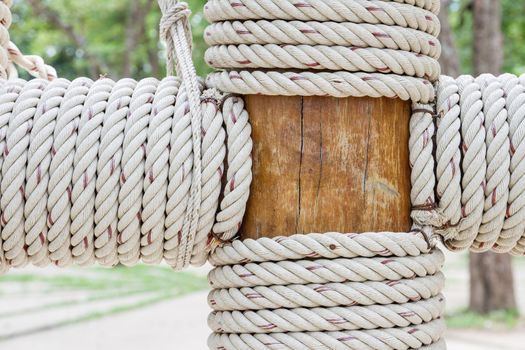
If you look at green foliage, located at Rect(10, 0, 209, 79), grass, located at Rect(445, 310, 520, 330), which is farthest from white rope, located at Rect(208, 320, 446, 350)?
green foliage, located at Rect(10, 0, 209, 79)

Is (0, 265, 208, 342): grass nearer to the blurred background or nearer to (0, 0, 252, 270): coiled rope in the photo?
the blurred background

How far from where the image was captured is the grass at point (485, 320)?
6391mm

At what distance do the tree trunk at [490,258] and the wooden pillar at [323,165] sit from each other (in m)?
5.77

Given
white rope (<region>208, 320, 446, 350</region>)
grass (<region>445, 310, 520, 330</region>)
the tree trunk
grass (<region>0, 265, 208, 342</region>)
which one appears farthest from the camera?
grass (<region>0, 265, 208, 342</region>)

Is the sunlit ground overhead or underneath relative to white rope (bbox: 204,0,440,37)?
underneath

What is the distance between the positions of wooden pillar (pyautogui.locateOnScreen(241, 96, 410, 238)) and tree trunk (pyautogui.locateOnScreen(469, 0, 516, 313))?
5.77m

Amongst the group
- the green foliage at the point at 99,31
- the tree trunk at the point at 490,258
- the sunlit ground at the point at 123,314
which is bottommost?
the sunlit ground at the point at 123,314

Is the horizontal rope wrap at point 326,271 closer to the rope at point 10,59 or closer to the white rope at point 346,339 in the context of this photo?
the white rope at point 346,339

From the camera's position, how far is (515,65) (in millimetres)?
9812

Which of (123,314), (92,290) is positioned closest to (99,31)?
(92,290)

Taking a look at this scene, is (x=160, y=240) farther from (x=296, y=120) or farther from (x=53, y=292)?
(x=53, y=292)

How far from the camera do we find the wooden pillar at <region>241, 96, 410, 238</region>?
1.04 meters

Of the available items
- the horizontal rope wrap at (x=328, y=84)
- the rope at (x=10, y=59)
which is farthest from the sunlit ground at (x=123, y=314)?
the horizontal rope wrap at (x=328, y=84)

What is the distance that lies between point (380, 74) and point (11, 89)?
47cm
